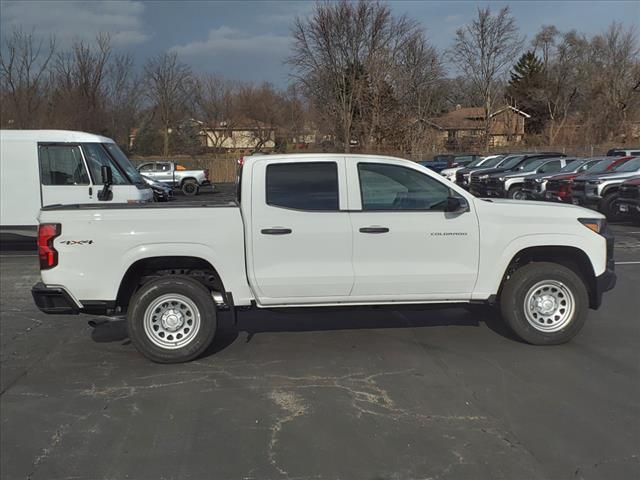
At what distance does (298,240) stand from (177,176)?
1156 inches

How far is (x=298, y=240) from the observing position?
17.2 feet

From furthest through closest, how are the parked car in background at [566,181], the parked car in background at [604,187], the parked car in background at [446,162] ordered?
the parked car in background at [446,162]
the parked car in background at [566,181]
the parked car in background at [604,187]

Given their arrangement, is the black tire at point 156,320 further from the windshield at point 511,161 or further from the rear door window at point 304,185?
the windshield at point 511,161

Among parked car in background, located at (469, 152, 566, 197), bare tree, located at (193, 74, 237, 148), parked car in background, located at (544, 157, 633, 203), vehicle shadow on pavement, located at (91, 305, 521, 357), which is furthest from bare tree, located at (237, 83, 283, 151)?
vehicle shadow on pavement, located at (91, 305, 521, 357)

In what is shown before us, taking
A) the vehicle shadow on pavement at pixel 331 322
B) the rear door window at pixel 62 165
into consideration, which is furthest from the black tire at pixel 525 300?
the rear door window at pixel 62 165

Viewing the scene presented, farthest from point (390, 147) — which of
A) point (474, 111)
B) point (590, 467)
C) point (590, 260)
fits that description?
point (590, 467)

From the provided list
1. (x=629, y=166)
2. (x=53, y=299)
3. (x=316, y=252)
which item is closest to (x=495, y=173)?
(x=629, y=166)

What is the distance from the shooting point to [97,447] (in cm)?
375

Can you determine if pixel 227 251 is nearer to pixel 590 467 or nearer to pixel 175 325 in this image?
pixel 175 325

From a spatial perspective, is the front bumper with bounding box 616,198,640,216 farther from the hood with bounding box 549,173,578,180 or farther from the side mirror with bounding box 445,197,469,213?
the side mirror with bounding box 445,197,469,213

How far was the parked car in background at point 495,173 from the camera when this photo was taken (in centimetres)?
2203

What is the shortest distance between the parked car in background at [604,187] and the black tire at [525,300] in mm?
11397

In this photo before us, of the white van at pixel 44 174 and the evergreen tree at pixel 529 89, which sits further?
the evergreen tree at pixel 529 89

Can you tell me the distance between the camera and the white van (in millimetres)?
11789
